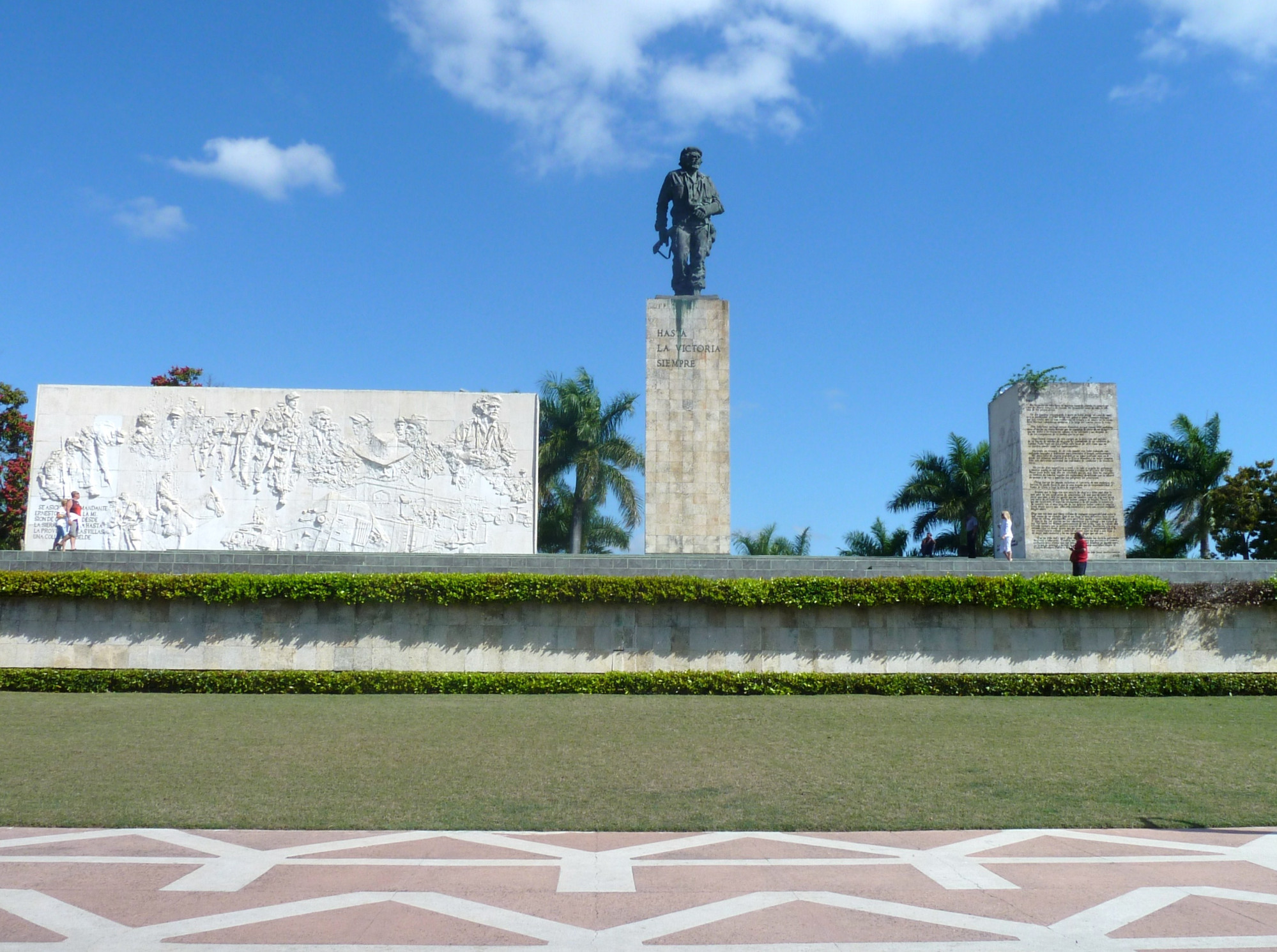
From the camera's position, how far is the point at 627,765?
7273mm

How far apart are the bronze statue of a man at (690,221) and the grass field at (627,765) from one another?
816 centimetres

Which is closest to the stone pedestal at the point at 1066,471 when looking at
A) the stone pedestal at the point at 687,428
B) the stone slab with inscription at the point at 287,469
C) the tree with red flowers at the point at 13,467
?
the stone pedestal at the point at 687,428

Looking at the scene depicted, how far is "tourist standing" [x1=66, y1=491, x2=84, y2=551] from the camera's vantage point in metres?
16.2

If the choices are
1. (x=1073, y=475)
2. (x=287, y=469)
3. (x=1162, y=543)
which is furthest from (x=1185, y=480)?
(x=287, y=469)

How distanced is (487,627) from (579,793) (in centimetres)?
728

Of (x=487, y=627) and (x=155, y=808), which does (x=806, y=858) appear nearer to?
(x=155, y=808)

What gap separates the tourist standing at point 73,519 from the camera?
53.3 feet

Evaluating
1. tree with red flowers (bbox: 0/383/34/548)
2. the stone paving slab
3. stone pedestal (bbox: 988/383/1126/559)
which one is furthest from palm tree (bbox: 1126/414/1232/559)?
tree with red flowers (bbox: 0/383/34/548)

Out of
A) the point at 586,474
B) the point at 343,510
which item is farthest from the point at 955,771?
the point at 586,474

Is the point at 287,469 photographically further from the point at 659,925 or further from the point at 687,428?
the point at 659,925

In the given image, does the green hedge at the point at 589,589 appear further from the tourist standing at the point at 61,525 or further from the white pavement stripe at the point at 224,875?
the white pavement stripe at the point at 224,875

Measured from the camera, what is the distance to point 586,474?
78.8 ft

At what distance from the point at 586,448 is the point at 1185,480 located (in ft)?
48.5

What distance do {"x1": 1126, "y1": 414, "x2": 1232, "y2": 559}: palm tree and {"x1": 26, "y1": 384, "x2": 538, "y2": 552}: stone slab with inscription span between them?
55.1 ft
